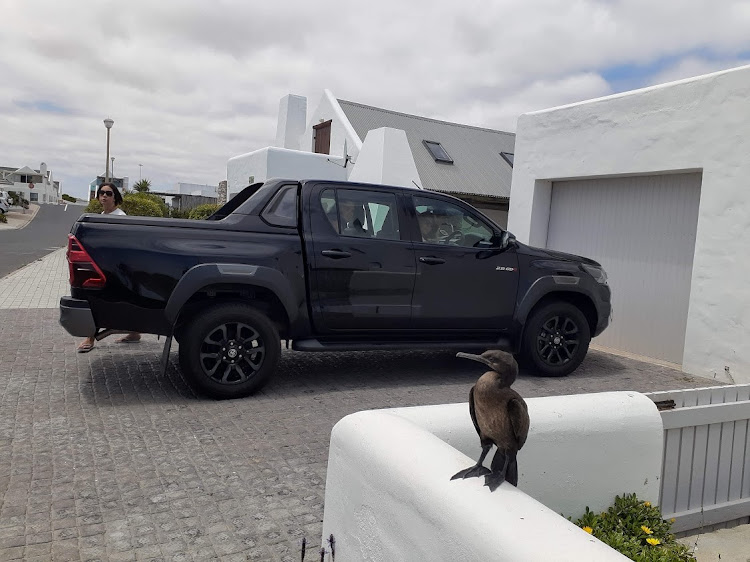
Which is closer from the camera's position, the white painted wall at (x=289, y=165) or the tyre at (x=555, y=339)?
the tyre at (x=555, y=339)

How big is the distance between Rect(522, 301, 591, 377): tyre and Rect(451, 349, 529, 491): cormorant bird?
4395mm

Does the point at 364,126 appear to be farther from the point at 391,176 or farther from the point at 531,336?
the point at 531,336

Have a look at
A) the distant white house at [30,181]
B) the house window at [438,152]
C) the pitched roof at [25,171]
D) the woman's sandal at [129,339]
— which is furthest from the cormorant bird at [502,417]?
the pitched roof at [25,171]

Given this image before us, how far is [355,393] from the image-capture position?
6.00 metres

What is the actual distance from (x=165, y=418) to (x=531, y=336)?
361 cm

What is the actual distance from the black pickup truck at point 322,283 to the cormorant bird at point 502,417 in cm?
338

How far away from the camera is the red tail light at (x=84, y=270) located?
16.7 ft

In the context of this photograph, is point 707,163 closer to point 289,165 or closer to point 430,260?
point 430,260

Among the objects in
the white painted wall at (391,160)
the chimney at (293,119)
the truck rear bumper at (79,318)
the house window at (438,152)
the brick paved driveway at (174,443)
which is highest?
the chimney at (293,119)

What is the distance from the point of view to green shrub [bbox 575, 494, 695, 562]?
9.86 ft

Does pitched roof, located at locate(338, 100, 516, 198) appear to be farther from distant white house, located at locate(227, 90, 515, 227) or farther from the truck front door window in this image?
the truck front door window

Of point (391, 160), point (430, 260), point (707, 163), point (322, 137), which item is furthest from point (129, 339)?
point (322, 137)

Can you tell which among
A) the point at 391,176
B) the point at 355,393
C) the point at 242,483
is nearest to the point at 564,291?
the point at 355,393

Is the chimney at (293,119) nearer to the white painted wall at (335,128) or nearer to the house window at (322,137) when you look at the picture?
the white painted wall at (335,128)
